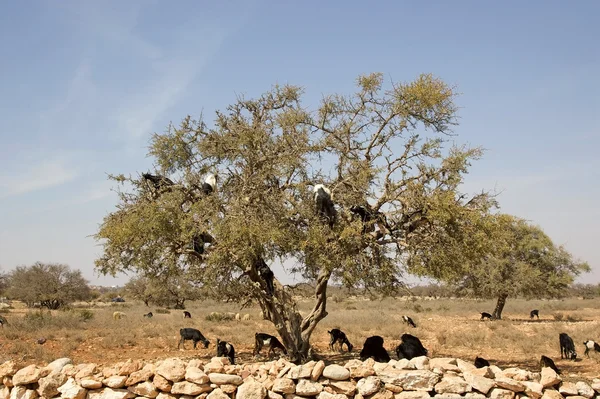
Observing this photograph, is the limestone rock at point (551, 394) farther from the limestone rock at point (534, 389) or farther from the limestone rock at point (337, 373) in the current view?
the limestone rock at point (337, 373)

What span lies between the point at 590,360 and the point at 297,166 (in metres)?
11.6

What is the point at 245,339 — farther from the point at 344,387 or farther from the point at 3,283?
the point at 3,283

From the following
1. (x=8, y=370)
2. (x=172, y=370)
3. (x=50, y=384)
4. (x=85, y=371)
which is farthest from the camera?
(x=8, y=370)

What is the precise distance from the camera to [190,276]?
1306 centimetres

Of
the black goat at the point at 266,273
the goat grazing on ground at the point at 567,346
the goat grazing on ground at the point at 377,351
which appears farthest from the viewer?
the goat grazing on ground at the point at 567,346

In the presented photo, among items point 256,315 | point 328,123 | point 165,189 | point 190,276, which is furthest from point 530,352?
point 256,315

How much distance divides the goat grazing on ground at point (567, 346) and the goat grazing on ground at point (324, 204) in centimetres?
952

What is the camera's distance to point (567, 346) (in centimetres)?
1612

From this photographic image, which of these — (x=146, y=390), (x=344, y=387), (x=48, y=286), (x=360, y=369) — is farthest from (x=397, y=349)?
(x=48, y=286)

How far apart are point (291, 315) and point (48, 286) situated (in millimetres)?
38151

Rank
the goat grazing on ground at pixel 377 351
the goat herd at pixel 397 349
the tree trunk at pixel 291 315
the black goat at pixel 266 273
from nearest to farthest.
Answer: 1. the goat herd at pixel 397 349
2. the black goat at pixel 266 273
3. the tree trunk at pixel 291 315
4. the goat grazing on ground at pixel 377 351

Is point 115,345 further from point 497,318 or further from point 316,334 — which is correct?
point 497,318

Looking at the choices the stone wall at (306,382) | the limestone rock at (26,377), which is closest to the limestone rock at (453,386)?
the stone wall at (306,382)

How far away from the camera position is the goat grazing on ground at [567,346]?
627 inches
